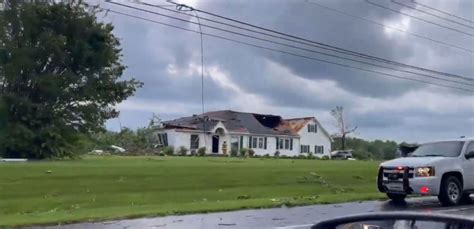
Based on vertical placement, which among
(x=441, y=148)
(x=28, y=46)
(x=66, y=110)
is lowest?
(x=441, y=148)

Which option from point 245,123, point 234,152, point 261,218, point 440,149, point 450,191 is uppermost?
point 245,123

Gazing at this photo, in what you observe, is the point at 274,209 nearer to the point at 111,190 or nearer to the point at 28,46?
the point at 111,190

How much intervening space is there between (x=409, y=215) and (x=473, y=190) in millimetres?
16917

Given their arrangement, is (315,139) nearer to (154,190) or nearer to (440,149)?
(154,190)

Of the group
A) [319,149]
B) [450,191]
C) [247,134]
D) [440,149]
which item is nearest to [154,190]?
[440,149]

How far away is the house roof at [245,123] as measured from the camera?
73.7 meters

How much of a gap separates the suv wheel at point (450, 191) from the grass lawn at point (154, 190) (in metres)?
3.24

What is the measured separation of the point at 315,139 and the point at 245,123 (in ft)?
39.6

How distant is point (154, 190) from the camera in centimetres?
2292

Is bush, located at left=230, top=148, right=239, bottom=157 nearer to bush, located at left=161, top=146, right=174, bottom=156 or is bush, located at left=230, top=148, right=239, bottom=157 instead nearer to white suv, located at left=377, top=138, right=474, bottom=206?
bush, located at left=161, top=146, right=174, bottom=156

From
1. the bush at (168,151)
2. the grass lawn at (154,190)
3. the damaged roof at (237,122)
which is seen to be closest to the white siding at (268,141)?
the damaged roof at (237,122)

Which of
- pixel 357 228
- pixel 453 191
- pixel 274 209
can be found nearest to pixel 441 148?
pixel 453 191

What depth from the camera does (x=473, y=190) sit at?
63.7 feet

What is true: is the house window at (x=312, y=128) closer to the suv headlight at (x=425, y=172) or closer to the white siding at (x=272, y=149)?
the white siding at (x=272, y=149)
